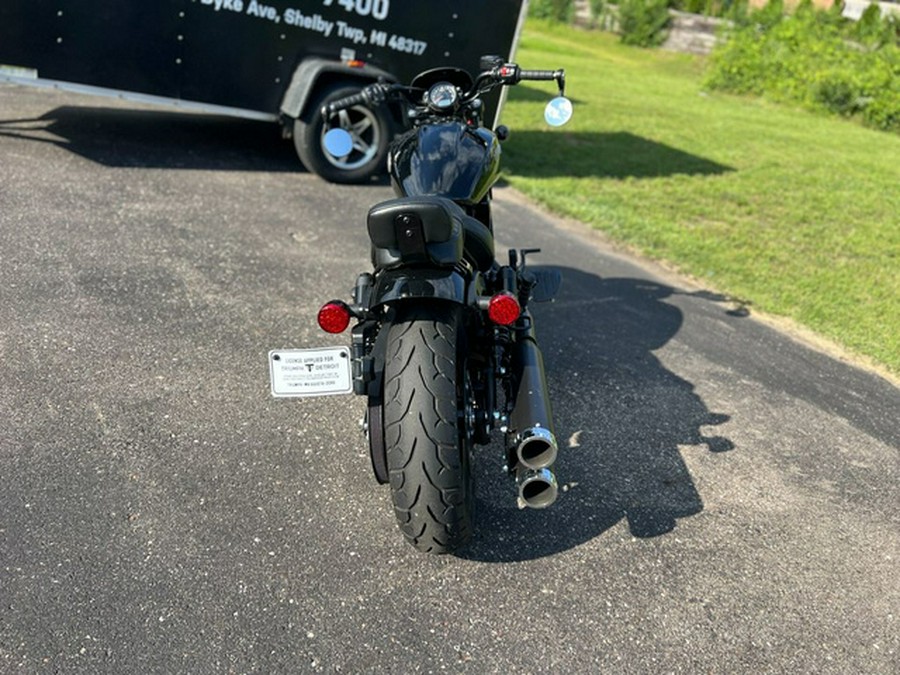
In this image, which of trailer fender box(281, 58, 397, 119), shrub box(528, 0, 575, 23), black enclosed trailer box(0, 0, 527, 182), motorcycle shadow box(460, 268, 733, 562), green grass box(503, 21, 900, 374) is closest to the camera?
motorcycle shadow box(460, 268, 733, 562)

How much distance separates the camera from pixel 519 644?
102 inches

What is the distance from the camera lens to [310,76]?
24.6 ft

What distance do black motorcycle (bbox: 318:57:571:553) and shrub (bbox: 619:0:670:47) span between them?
3008 cm

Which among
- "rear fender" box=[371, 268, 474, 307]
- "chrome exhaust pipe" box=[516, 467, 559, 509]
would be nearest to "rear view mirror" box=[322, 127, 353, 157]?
"rear fender" box=[371, 268, 474, 307]

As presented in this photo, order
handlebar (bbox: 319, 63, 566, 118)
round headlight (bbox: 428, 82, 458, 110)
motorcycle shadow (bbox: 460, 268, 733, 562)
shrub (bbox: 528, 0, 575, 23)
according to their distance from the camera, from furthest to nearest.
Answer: shrub (bbox: 528, 0, 575, 23), handlebar (bbox: 319, 63, 566, 118), round headlight (bbox: 428, 82, 458, 110), motorcycle shadow (bbox: 460, 268, 733, 562)

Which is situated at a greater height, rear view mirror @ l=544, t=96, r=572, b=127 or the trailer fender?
rear view mirror @ l=544, t=96, r=572, b=127

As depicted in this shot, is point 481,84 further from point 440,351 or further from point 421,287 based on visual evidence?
point 440,351

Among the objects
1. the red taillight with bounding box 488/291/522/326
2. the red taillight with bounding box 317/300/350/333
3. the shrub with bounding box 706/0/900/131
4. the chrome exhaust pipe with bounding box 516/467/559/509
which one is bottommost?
the chrome exhaust pipe with bounding box 516/467/559/509

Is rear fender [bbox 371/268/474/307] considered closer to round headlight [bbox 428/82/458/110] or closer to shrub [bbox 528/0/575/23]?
round headlight [bbox 428/82/458/110]

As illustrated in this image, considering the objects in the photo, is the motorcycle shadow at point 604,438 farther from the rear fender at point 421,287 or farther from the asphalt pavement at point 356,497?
the rear fender at point 421,287

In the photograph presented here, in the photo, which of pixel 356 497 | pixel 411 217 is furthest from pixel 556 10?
pixel 411 217

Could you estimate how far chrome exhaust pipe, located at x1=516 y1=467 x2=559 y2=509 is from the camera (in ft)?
8.57

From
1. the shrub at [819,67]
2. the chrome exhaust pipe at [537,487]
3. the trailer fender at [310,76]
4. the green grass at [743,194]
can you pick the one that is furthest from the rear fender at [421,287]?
the shrub at [819,67]

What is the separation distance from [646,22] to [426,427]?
3151 centimetres
